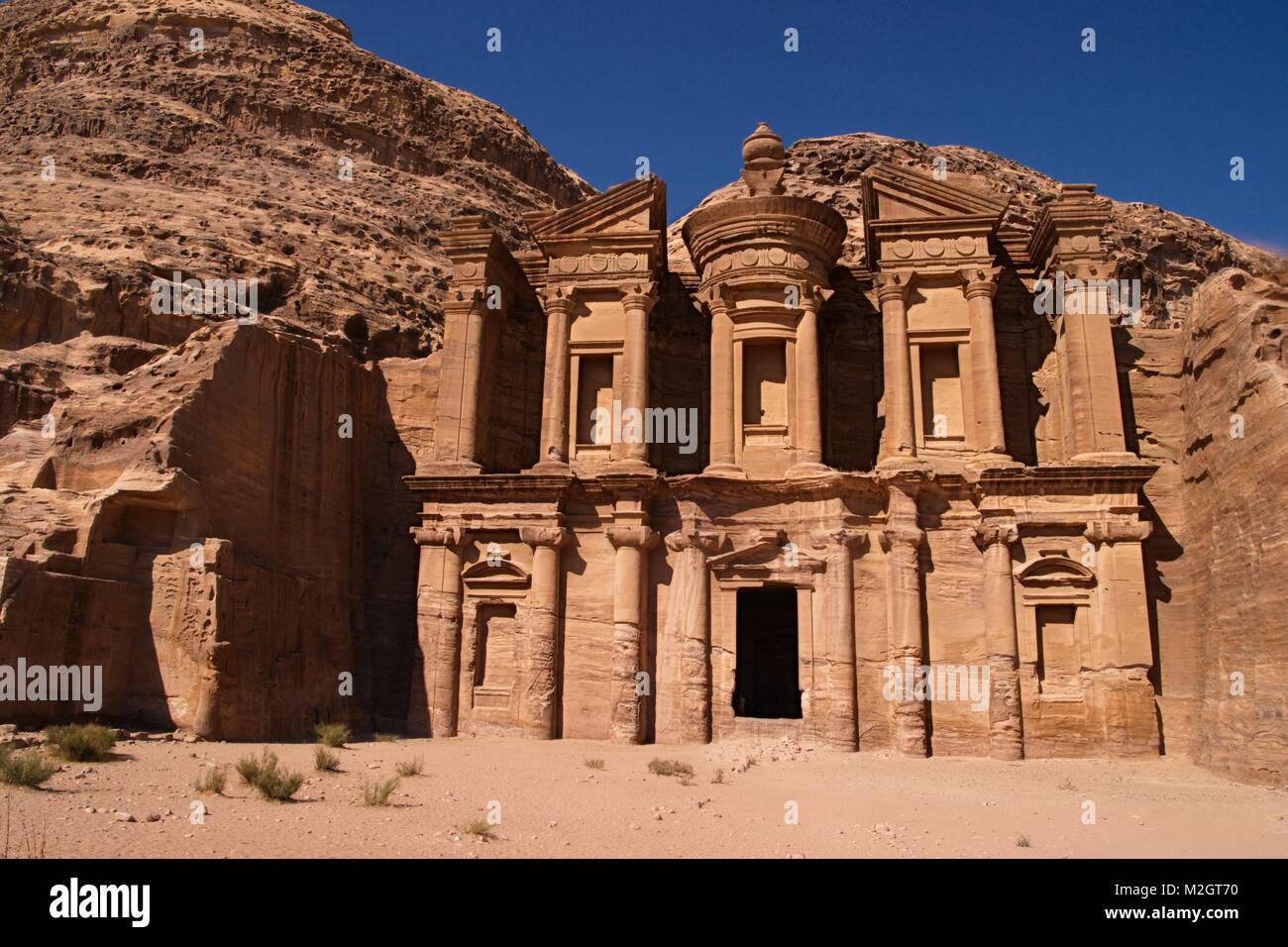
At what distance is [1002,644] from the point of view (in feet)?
68.5

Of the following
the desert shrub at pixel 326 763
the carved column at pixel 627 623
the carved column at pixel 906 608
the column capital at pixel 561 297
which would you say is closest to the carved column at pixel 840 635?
the carved column at pixel 906 608

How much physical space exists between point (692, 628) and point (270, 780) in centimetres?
1111

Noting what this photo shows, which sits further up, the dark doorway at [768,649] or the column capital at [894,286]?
the column capital at [894,286]

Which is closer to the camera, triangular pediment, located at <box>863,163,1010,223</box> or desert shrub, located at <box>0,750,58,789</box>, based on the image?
desert shrub, located at <box>0,750,58,789</box>

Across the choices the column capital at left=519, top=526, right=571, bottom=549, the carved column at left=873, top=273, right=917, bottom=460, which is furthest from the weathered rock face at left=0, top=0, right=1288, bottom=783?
the carved column at left=873, top=273, right=917, bottom=460

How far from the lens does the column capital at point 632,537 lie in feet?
72.3

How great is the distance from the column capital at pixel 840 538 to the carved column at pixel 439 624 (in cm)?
748

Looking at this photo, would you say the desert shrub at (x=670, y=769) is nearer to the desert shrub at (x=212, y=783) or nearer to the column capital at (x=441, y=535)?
the desert shrub at (x=212, y=783)

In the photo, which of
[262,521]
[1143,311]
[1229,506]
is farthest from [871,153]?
[262,521]

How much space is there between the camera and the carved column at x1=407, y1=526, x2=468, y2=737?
21.8m

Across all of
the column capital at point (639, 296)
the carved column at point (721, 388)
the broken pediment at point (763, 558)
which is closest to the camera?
the broken pediment at point (763, 558)

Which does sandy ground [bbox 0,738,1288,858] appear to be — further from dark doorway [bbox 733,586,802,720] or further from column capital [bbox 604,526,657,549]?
dark doorway [bbox 733,586,802,720]

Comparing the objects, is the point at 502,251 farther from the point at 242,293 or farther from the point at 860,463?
the point at 860,463

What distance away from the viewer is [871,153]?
3788 cm
